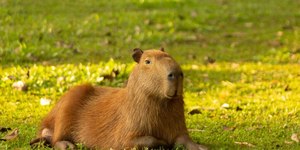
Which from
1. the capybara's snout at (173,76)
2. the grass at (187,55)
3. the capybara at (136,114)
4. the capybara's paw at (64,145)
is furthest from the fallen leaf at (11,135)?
the capybara's snout at (173,76)

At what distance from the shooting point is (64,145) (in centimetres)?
541

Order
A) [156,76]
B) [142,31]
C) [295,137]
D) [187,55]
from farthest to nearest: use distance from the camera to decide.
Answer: [142,31] → [187,55] → [295,137] → [156,76]

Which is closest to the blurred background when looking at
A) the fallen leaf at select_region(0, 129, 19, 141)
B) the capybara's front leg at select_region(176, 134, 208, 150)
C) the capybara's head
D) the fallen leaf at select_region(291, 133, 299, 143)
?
the fallen leaf at select_region(0, 129, 19, 141)

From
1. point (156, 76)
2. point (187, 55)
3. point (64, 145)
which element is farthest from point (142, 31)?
point (156, 76)

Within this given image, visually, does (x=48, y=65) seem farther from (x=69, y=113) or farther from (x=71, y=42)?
(x=69, y=113)

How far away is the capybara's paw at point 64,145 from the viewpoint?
17.7 ft

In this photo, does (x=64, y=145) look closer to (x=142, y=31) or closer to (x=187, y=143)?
(x=187, y=143)

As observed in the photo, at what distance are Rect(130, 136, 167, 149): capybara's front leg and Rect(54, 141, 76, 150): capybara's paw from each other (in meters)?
0.53

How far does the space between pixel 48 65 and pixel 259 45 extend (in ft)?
13.8

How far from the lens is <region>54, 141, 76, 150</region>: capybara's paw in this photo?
5395 mm

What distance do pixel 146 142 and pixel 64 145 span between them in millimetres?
697

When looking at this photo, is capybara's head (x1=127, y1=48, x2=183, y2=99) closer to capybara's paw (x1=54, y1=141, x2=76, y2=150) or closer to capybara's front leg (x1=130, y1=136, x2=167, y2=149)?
capybara's front leg (x1=130, y1=136, x2=167, y2=149)

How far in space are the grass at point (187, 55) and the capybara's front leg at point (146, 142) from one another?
2.38 ft

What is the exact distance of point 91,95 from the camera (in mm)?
5770
